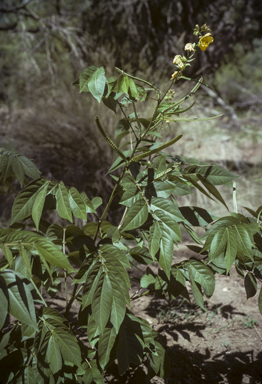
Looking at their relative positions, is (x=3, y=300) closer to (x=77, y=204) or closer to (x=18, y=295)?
(x=18, y=295)

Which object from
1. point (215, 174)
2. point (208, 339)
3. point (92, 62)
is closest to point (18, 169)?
point (215, 174)

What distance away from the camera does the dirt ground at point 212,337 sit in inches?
47.0

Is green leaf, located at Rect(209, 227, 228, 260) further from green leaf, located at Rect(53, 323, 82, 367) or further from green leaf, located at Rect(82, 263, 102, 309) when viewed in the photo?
green leaf, located at Rect(53, 323, 82, 367)

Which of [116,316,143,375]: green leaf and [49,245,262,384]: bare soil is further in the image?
[49,245,262,384]: bare soil

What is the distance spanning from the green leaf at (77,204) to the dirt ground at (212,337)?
2.63 feet

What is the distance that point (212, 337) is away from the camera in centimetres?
145

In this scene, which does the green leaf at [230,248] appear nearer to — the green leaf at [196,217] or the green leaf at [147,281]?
the green leaf at [196,217]

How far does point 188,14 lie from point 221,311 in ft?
20.0

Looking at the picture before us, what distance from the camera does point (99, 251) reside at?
2.21ft

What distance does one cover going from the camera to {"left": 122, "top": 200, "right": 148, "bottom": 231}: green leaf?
636mm

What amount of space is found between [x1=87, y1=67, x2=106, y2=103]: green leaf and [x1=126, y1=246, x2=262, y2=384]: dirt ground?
3.35ft

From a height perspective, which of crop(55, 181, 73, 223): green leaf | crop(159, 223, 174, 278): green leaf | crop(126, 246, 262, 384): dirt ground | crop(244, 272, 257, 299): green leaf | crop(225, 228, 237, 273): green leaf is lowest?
crop(126, 246, 262, 384): dirt ground

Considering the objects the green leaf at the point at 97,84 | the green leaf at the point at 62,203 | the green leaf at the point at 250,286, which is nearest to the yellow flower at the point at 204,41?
the green leaf at the point at 97,84

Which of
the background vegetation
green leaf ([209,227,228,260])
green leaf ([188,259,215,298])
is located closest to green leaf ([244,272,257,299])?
Answer: green leaf ([188,259,215,298])
